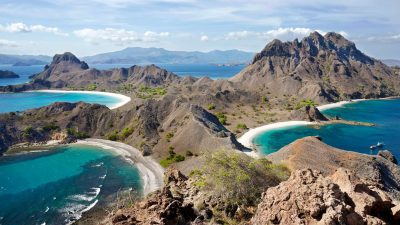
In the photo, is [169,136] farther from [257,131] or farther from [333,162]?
[333,162]

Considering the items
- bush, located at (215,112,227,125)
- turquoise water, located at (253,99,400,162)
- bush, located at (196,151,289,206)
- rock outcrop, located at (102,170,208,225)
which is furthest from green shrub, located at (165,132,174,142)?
rock outcrop, located at (102,170,208,225)

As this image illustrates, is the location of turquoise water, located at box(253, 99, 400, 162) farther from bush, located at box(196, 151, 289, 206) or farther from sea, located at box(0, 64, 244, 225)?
bush, located at box(196, 151, 289, 206)

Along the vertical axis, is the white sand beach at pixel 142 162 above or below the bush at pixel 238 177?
below

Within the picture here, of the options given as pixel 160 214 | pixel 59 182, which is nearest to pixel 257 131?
pixel 59 182

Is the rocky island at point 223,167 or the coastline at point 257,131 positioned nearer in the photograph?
the rocky island at point 223,167

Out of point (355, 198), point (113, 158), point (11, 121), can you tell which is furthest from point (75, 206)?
point (11, 121)

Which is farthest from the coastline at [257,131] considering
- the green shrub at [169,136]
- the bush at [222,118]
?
the green shrub at [169,136]

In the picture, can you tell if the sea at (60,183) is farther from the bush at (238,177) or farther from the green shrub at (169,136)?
the bush at (238,177)

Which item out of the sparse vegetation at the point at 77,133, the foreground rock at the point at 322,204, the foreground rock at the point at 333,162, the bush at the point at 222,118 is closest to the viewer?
the foreground rock at the point at 322,204
